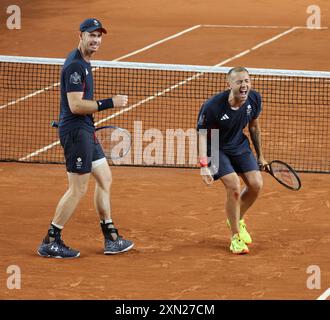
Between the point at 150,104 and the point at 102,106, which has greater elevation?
the point at 102,106

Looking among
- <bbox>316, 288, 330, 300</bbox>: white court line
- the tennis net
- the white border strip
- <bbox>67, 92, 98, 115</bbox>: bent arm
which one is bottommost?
Answer: <bbox>316, 288, 330, 300</bbox>: white court line

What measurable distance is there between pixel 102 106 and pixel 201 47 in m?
13.2

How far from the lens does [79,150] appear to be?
11.5 meters

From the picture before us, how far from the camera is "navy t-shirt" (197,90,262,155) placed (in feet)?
38.5

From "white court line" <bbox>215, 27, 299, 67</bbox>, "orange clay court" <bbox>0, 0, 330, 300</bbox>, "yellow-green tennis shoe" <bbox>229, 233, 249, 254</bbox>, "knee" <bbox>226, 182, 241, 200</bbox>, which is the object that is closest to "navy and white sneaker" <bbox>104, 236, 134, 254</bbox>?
"orange clay court" <bbox>0, 0, 330, 300</bbox>

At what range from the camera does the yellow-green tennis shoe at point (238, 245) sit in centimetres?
1177

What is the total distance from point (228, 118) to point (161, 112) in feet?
22.9

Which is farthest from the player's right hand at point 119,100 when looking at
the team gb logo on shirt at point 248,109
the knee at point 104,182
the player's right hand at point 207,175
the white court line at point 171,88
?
the white court line at point 171,88

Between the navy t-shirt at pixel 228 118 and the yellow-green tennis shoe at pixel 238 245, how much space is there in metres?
0.95

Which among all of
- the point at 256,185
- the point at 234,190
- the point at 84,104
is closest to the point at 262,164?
the point at 256,185

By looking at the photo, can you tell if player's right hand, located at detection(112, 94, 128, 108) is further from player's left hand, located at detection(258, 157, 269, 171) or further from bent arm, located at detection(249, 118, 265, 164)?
player's left hand, located at detection(258, 157, 269, 171)
